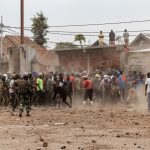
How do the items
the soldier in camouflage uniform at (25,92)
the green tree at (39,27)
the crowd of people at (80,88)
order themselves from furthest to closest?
1. the green tree at (39,27)
2. the crowd of people at (80,88)
3. the soldier in camouflage uniform at (25,92)

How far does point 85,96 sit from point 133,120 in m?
8.29

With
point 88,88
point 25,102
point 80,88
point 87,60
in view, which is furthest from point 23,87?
point 87,60

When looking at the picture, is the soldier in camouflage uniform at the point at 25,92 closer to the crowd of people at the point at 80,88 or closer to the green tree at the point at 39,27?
the crowd of people at the point at 80,88

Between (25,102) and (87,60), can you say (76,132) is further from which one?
(87,60)

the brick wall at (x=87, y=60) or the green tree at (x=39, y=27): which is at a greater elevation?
the green tree at (x=39, y=27)

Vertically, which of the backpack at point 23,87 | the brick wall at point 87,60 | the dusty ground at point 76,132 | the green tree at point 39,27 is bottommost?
the dusty ground at point 76,132

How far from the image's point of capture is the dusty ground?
12612 millimetres

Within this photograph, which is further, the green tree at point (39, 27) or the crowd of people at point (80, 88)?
the green tree at point (39, 27)

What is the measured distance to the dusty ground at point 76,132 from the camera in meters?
12.6

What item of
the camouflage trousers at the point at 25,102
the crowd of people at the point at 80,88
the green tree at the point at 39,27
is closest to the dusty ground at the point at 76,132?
the camouflage trousers at the point at 25,102

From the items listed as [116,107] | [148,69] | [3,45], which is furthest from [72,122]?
[3,45]

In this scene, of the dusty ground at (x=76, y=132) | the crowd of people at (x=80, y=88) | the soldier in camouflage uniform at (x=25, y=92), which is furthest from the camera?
the crowd of people at (x=80, y=88)

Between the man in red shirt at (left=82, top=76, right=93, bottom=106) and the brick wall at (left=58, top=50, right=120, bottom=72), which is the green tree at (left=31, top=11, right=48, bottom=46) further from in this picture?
the man in red shirt at (left=82, top=76, right=93, bottom=106)

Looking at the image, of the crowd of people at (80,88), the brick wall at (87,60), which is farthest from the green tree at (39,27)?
the crowd of people at (80,88)
